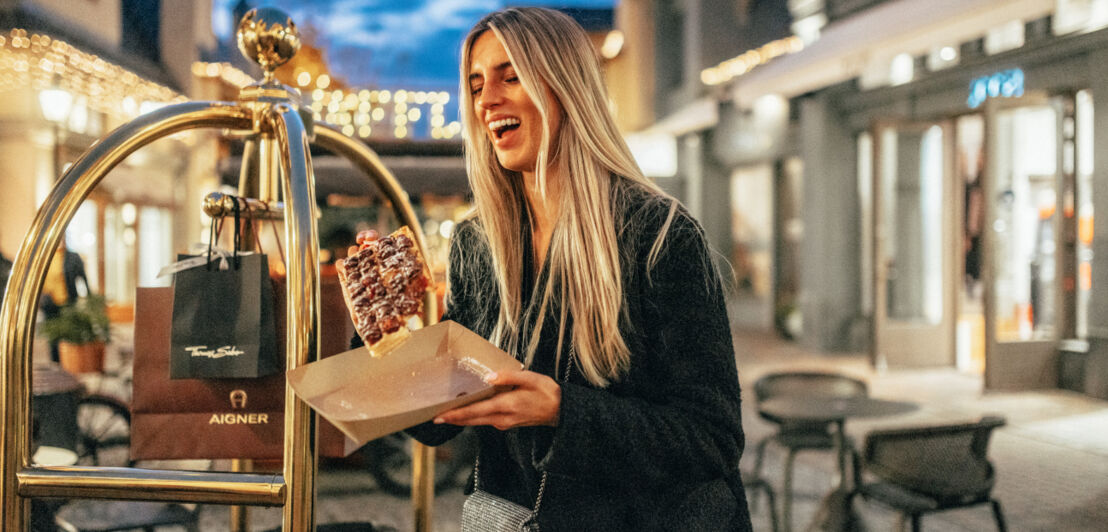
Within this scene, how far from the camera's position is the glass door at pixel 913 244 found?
8.91 metres

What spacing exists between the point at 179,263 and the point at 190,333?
123 millimetres

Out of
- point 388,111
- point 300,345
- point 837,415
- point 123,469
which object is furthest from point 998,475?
point 388,111

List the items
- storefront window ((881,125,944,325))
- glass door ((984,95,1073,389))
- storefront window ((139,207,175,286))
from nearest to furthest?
1. glass door ((984,95,1073,389))
2. storefront window ((139,207,175,286))
3. storefront window ((881,125,944,325))

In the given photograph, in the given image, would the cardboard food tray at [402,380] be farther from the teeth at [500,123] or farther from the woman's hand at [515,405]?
the teeth at [500,123]

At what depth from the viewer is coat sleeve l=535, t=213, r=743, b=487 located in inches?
46.7

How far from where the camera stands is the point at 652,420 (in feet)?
3.98

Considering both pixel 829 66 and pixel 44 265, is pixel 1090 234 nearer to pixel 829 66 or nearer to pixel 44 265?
pixel 829 66

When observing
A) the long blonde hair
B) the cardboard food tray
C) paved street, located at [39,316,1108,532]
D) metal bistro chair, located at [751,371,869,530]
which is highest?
the long blonde hair

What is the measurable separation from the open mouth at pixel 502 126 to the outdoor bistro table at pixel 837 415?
2691mm

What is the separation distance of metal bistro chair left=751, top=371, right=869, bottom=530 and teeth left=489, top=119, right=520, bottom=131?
9.49 ft

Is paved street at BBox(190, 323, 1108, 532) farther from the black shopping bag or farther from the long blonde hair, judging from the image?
the long blonde hair

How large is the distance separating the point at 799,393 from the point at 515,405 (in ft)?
12.6

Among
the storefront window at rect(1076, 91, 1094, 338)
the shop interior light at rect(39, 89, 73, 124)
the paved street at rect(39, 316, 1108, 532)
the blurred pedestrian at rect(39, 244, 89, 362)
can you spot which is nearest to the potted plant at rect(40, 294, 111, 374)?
the blurred pedestrian at rect(39, 244, 89, 362)

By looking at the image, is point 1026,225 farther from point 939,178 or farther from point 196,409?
point 196,409
